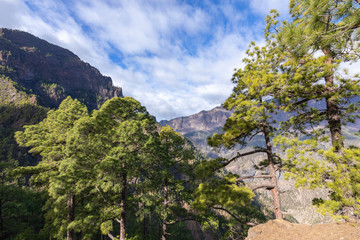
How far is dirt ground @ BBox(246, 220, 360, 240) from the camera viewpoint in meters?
5.21

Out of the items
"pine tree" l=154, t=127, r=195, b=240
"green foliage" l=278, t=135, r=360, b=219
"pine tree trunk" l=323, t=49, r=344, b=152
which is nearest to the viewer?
"green foliage" l=278, t=135, r=360, b=219

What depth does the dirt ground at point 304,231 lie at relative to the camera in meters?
5.21

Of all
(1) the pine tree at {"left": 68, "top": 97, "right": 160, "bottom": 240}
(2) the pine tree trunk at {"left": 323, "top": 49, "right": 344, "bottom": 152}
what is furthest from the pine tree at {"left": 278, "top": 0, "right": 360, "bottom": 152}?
(1) the pine tree at {"left": 68, "top": 97, "right": 160, "bottom": 240}

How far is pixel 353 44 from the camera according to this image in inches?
241

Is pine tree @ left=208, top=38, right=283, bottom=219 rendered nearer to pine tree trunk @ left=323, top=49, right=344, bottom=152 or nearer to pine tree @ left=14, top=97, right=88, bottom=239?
pine tree trunk @ left=323, top=49, right=344, bottom=152

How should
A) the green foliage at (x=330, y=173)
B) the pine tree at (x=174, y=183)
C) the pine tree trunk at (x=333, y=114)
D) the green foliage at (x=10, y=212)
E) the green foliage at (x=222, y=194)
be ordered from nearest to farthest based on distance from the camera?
the green foliage at (x=330, y=173) → the pine tree trunk at (x=333, y=114) → the green foliage at (x=222, y=194) → the pine tree at (x=174, y=183) → the green foliage at (x=10, y=212)

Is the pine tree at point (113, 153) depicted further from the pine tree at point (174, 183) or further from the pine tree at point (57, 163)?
the pine tree at point (174, 183)

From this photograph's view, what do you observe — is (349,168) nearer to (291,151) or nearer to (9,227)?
(291,151)

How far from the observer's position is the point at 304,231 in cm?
638

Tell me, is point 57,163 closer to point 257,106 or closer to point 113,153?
point 113,153

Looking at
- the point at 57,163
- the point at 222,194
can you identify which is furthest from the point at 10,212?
the point at 222,194

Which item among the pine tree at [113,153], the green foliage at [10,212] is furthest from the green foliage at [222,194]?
the green foliage at [10,212]

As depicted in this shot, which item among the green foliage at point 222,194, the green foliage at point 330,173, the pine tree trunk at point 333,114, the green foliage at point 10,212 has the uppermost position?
the pine tree trunk at point 333,114

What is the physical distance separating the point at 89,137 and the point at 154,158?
432cm
